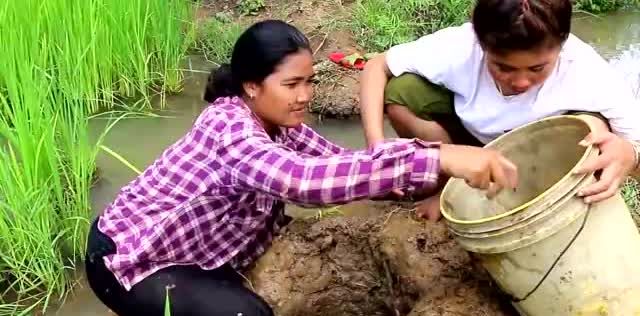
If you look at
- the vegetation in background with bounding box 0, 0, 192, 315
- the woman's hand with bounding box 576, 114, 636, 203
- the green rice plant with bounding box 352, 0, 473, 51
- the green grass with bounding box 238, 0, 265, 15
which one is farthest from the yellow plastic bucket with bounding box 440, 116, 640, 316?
the green grass with bounding box 238, 0, 265, 15

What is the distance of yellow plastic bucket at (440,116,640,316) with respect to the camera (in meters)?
1.79

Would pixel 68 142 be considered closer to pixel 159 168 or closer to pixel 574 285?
pixel 159 168

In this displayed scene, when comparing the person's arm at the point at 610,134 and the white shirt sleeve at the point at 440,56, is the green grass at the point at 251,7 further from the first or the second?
the person's arm at the point at 610,134

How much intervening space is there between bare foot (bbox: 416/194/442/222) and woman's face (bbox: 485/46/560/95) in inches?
16.1

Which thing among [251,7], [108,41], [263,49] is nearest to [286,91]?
[263,49]

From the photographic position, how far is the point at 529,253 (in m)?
1.87

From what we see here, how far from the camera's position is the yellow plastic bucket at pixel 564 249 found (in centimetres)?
179

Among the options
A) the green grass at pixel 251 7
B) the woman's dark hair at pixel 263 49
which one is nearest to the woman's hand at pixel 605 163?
the woman's dark hair at pixel 263 49

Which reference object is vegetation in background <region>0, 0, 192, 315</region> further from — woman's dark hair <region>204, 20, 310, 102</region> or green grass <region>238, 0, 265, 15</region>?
green grass <region>238, 0, 265, 15</region>

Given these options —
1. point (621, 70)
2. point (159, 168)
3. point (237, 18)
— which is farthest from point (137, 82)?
point (621, 70)

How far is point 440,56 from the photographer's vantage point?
2.45 m

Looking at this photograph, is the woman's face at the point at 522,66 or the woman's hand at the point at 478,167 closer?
the woman's hand at the point at 478,167

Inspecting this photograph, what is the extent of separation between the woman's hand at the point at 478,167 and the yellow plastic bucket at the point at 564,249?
0.09 m

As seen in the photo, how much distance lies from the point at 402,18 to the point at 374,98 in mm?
1767
